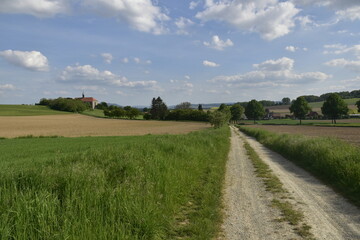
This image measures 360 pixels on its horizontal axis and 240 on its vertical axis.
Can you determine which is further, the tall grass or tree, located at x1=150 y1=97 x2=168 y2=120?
tree, located at x1=150 y1=97 x2=168 y2=120

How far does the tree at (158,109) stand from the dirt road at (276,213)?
356ft

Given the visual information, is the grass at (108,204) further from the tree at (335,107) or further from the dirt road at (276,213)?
the tree at (335,107)

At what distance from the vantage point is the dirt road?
5012 mm

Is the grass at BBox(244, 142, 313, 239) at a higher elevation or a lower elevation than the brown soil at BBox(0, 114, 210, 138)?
higher

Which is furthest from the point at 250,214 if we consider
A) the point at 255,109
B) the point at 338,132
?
the point at 255,109

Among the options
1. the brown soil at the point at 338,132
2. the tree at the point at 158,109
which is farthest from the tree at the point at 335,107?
the tree at the point at 158,109

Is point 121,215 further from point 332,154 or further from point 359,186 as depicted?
point 332,154

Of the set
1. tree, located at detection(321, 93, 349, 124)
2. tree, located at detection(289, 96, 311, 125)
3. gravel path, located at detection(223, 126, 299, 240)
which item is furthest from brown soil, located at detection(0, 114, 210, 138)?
gravel path, located at detection(223, 126, 299, 240)

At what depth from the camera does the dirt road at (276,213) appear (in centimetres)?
501

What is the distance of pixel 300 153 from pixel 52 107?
157398 mm

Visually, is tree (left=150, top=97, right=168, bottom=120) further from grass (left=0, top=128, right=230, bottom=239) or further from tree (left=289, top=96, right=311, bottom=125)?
grass (left=0, top=128, right=230, bottom=239)

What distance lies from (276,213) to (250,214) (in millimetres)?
659

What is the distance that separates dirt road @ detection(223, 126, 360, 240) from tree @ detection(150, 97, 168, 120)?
10864 centimetres

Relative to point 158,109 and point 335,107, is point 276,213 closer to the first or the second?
point 335,107
